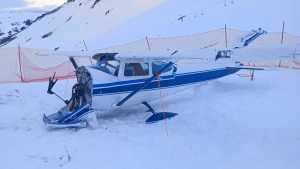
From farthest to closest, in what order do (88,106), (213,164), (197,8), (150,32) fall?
(197,8) → (150,32) → (88,106) → (213,164)

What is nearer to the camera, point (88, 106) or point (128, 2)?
point (88, 106)

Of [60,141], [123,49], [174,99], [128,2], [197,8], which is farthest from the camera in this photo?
[128,2]

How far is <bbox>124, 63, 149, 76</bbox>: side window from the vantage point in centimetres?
1309

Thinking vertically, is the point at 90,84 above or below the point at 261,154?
above

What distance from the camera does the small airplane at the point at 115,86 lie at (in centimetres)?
1242

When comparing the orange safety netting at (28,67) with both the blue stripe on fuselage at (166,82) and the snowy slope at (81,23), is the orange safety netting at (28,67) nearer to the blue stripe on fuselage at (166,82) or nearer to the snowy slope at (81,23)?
the blue stripe on fuselage at (166,82)

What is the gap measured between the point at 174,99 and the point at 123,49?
5.98 meters

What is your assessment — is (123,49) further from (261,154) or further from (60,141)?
(261,154)

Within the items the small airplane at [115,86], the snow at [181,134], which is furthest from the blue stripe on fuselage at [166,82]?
the snow at [181,134]

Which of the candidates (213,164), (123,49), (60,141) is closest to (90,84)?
(60,141)

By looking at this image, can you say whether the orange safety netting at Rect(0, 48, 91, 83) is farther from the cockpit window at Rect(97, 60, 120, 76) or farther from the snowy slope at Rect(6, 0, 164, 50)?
the snowy slope at Rect(6, 0, 164, 50)

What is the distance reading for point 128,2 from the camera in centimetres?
4850

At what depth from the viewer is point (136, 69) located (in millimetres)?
13195

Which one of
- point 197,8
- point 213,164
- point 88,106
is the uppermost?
point 197,8
